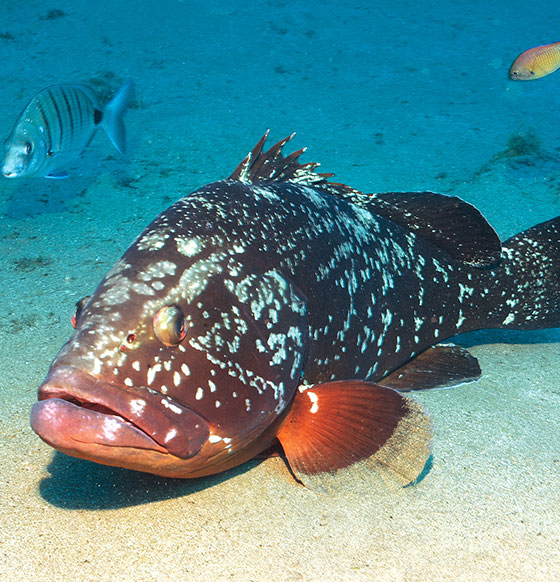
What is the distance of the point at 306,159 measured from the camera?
852 centimetres

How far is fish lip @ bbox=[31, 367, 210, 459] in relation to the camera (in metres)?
1.88

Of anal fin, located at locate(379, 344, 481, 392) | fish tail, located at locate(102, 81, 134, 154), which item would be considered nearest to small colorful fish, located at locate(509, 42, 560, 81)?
fish tail, located at locate(102, 81, 134, 154)

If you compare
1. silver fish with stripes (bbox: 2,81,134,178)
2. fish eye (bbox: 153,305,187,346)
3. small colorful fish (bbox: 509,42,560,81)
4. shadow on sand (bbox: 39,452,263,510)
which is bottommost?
shadow on sand (bbox: 39,452,263,510)

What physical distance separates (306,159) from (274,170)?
208 inches

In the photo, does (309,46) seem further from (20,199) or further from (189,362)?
(189,362)

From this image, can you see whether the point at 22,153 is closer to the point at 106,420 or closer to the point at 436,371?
the point at 106,420

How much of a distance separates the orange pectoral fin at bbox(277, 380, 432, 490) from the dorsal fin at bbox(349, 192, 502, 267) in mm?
1635

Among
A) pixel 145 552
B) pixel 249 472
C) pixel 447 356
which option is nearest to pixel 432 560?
pixel 249 472

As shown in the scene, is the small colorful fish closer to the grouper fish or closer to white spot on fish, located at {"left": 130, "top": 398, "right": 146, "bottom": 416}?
the grouper fish

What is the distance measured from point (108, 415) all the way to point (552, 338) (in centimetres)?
420

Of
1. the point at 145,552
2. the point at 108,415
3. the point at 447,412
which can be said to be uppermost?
the point at 108,415

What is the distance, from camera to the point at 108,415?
1.95m

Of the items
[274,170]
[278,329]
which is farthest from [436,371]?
[274,170]

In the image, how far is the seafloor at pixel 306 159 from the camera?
225 centimetres
